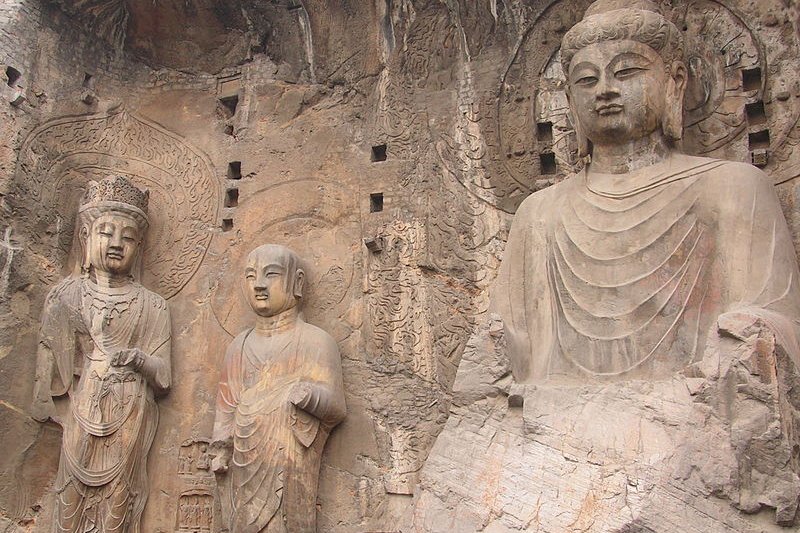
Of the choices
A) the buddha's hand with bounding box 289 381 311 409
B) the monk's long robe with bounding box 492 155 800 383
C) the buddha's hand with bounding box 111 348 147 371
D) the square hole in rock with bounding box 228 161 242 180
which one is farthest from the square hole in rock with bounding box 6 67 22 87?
the monk's long robe with bounding box 492 155 800 383

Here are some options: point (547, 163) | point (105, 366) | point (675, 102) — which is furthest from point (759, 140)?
point (105, 366)

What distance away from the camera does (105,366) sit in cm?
648

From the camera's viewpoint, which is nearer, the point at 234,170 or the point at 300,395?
the point at 300,395

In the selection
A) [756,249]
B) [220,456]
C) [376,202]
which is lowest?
[220,456]

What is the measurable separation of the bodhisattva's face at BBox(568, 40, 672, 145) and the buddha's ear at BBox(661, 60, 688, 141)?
4cm

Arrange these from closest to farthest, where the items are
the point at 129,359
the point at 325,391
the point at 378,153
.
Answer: the point at 325,391 → the point at 129,359 → the point at 378,153

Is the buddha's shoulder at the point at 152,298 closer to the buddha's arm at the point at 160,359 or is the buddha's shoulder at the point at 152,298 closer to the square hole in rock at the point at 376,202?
the buddha's arm at the point at 160,359

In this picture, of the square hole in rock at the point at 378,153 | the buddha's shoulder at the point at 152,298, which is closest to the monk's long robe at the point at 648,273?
the square hole in rock at the point at 378,153

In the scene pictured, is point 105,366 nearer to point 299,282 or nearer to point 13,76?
point 299,282

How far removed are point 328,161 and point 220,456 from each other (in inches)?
83.9

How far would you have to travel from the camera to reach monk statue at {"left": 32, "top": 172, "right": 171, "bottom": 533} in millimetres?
6246

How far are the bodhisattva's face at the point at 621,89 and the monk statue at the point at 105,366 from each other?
9.95 feet

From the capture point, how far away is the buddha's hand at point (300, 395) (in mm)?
5992

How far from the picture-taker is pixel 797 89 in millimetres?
6109
